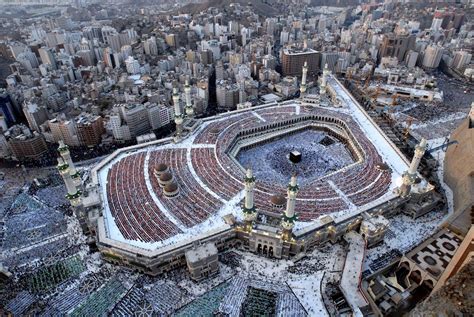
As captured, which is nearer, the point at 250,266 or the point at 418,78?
the point at 250,266

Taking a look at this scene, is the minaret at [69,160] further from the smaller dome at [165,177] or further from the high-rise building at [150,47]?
the high-rise building at [150,47]

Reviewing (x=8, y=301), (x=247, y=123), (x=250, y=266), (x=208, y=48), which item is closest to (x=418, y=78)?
(x=247, y=123)

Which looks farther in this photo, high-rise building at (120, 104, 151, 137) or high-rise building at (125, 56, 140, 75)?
high-rise building at (125, 56, 140, 75)

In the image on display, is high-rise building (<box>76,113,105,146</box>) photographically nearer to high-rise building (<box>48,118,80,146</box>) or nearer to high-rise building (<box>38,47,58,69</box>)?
high-rise building (<box>48,118,80,146</box>)

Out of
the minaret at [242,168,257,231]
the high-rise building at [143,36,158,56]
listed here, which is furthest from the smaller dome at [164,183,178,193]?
the high-rise building at [143,36,158,56]

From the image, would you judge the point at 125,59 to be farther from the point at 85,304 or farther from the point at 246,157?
the point at 85,304

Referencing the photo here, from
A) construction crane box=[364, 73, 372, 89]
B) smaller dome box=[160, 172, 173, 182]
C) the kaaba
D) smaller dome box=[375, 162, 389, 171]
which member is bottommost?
the kaaba
